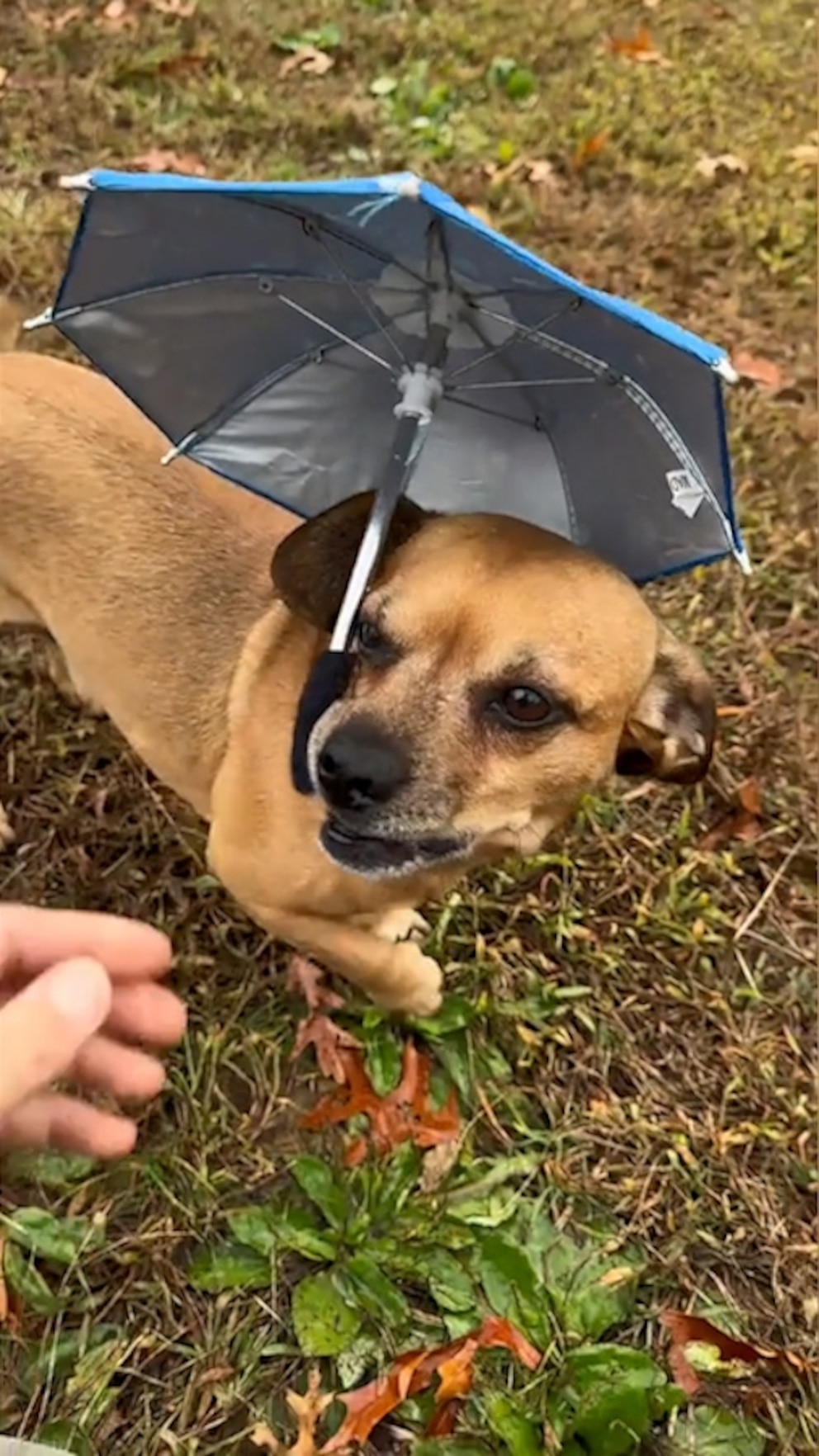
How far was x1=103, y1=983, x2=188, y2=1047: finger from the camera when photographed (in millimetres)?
2262

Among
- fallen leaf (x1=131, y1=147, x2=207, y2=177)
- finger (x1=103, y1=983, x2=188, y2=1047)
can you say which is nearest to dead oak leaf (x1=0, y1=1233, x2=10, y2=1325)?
finger (x1=103, y1=983, x2=188, y2=1047)

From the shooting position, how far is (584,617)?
279 centimetres

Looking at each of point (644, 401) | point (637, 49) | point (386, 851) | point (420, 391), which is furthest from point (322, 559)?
point (637, 49)

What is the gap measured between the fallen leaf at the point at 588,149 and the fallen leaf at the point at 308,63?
1.20m

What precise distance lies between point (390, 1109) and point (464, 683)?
4.08 feet

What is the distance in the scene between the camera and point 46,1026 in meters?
1.86

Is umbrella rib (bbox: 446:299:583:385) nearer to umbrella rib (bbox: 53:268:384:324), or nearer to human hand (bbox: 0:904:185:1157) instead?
umbrella rib (bbox: 53:268:384:324)

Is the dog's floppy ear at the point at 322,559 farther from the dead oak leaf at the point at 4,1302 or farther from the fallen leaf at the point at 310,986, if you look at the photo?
the dead oak leaf at the point at 4,1302

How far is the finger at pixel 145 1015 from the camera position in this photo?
226 centimetres

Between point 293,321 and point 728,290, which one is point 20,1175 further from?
point 728,290

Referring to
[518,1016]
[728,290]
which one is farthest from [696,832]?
Result: [728,290]

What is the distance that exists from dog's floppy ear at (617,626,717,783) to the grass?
834mm

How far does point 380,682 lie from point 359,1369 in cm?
151

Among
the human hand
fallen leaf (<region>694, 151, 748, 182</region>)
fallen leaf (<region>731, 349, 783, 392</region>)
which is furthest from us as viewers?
fallen leaf (<region>694, 151, 748, 182</region>)
